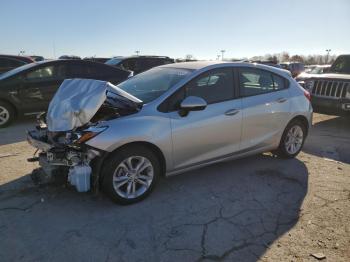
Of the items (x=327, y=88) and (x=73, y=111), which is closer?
(x=73, y=111)

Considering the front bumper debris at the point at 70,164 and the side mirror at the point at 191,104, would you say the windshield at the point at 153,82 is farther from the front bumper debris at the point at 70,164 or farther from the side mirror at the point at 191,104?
the front bumper debris at the point at 70,164

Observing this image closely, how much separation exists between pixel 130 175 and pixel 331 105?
20.2ft

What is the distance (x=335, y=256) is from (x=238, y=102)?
7.80 feet

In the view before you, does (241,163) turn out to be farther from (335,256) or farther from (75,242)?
(75,242)

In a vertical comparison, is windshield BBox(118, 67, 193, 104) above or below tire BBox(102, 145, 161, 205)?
above

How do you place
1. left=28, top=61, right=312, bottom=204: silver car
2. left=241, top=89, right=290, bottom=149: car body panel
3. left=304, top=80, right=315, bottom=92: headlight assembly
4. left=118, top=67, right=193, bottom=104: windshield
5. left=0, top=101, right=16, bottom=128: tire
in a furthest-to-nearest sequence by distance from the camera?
left=304, top=80, right=315, bottom=92: headlight assembly < left=0, top=101, right=16, bottom=128: tire < left=241, top=89, right=290, bottom=149: car body panel < left=118, top=67, right=193, bottom=104: windshield < left=28, top=61, right=312, bottom=204: silver car

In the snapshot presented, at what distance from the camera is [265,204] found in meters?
4.20

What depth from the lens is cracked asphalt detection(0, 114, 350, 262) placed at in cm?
322

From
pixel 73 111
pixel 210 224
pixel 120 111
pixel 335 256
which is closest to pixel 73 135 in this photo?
pixel 73 111

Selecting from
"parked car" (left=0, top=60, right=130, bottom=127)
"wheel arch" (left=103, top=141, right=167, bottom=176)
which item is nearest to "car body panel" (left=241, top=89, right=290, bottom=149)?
"wheel arch" (left=103, top=141, right=167, bottom=176)

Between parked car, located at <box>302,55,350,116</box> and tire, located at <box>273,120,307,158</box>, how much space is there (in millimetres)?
2808

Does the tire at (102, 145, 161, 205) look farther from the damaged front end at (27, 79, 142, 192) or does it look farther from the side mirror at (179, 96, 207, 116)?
the side mirror at (179, 96, 207, 116)

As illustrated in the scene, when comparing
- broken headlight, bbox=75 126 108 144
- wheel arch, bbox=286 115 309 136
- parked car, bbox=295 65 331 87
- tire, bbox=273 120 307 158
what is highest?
parked car, bbox=295 65 331 87

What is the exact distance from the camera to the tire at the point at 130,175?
3867 millimetres
